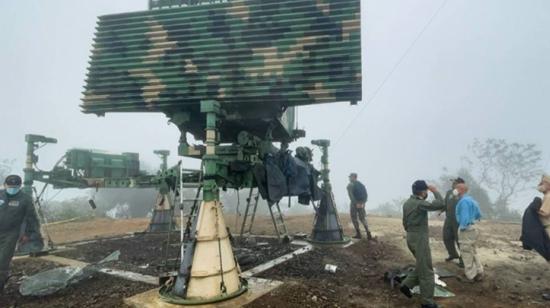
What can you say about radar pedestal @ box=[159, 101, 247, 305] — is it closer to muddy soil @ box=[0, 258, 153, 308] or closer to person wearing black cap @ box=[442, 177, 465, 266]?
muddy soil @ box=[0, 258, 153, 308]

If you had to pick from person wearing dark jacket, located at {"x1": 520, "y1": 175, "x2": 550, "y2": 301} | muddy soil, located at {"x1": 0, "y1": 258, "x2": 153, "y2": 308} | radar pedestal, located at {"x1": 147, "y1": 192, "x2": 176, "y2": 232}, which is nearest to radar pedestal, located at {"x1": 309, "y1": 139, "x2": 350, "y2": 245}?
person wearing dark jacket, located at {"x1": 520, "y1": 175, "x2": 550, "y2": 301}

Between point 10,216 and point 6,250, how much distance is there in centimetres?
71

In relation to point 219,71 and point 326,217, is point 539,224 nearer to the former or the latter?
point 326,217

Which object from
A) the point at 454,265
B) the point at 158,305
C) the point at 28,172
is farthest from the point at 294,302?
the point at 28,172

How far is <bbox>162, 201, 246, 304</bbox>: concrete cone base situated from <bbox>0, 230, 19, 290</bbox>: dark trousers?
359 centimetres

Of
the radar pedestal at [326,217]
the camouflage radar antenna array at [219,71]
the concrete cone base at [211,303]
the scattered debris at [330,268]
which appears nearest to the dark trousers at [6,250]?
the concrete cone base at [211,303]

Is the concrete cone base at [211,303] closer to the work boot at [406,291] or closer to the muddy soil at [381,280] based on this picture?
the muddy soil at [381,280]

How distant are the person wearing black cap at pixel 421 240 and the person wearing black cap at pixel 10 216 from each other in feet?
26.6

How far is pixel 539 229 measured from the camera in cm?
691

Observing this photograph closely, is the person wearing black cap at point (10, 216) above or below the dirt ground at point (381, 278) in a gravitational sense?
above

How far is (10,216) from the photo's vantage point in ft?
22.8

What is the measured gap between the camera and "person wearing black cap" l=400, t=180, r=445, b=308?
5.75 m

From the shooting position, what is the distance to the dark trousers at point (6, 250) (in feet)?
21.9

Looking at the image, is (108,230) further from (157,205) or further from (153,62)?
(153,62)
